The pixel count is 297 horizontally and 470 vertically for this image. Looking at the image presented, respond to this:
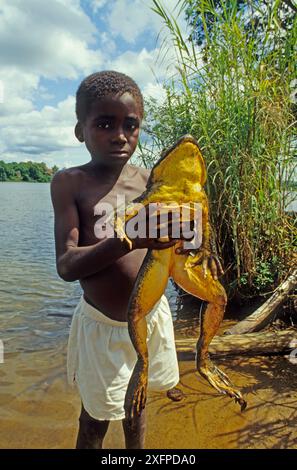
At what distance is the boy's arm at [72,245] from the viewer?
1284mm

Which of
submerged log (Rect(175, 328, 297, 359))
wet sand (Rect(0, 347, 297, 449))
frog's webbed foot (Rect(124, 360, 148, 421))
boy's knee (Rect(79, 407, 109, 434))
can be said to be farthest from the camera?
submerged log (Rect(175, 328, 297, 359))

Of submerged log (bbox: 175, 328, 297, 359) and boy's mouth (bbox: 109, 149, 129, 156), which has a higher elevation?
boy's mouth (bbox: 109, 149, 129, 156)

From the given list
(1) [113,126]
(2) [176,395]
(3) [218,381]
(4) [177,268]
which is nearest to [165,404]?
(2) [176,395]

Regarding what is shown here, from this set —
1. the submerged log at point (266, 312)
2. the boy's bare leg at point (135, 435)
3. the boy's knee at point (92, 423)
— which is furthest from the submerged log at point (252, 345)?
the boy's knee at point (92, 423)

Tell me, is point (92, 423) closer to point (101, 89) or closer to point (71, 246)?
point (71, 246)

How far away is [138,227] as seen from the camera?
1166 millimetres

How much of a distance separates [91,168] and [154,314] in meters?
0.77

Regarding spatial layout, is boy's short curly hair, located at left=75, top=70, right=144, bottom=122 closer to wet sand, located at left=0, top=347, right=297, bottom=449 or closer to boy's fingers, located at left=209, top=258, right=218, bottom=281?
boy's fingers, located at left=209, top=258, right=218, bottom=281

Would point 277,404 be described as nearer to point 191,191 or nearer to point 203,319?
point 203,319

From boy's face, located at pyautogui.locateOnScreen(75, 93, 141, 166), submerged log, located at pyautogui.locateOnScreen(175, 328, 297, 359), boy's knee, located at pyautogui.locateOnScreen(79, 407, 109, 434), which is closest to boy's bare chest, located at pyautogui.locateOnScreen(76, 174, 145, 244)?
boy's face, located at pyautogui.locateOnScreen(75, 93, 141, 166)

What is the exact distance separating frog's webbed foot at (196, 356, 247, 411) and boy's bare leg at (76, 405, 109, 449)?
0.74 metres

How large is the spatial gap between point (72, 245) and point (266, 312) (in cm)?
291

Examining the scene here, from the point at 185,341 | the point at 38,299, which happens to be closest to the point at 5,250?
the point at 38,299

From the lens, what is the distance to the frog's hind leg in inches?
51.9
